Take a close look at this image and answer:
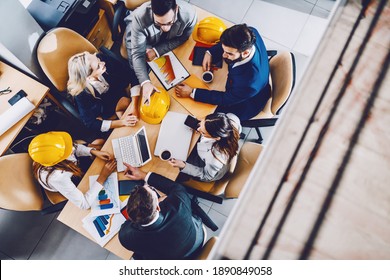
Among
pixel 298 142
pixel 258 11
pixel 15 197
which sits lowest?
pixel 15 197

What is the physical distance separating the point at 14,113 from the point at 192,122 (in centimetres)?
142

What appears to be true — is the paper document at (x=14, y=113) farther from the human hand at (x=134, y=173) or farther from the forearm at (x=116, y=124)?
the human hand at (x=134, y=173)

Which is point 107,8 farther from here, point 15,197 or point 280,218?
point 280,218

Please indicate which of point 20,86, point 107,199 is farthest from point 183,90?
point 20,86

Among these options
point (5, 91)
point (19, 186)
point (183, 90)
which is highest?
point (183, 90)

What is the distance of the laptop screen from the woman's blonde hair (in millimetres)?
566

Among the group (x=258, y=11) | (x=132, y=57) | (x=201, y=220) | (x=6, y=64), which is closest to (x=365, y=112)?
(x=201, y=220)

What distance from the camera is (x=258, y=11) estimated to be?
141 inches

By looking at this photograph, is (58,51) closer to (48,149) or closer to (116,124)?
(116,124)

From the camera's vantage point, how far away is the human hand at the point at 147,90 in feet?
8.00

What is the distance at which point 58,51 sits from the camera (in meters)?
2.54

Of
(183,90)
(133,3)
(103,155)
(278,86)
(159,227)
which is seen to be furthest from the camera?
(133,3)

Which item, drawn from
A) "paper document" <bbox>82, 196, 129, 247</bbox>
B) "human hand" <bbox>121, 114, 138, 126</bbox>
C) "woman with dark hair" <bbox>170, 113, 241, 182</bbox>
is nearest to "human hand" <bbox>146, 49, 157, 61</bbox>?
"human hand" <bbox>121, 114, 138, 126</bbox>
